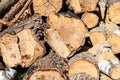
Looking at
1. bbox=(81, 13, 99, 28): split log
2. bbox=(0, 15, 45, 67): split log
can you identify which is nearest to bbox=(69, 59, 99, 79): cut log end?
bbox=(0, 15, 45, 67): split log

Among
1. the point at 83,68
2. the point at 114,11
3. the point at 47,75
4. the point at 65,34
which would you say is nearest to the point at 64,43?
the point at 65,34

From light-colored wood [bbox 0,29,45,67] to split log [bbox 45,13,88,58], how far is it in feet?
0.69

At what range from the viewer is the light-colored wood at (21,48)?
4.61m

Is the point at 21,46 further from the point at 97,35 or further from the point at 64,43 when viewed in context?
the point at 97,35

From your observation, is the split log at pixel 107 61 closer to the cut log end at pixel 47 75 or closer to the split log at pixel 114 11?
the split log at pixel 114 11

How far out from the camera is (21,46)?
466cm

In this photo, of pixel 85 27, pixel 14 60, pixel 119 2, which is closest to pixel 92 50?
pixel 85 27

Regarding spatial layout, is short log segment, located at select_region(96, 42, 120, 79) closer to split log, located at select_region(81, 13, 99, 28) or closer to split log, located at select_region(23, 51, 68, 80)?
split log, located at select_region(81, 13, 99, 28)

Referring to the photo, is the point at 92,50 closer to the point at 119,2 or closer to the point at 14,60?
the point at 119,2

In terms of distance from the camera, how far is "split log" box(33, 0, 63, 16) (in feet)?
15.8

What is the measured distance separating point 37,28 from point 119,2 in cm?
113

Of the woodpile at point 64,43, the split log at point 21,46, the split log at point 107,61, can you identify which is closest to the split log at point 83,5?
the woodpile at point 64,43

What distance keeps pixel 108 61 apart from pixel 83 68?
0.36 meters

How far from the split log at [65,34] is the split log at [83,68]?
19cm
